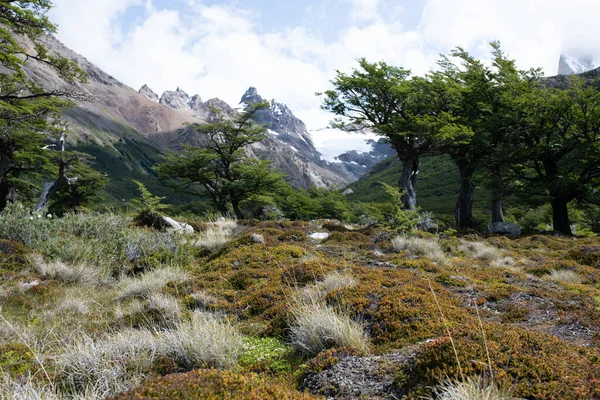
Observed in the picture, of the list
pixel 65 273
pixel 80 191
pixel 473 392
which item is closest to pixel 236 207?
pixel 80 191

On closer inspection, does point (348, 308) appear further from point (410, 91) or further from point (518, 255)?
point (410, 91)

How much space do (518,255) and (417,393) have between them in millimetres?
9836

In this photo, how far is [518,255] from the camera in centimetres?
1053

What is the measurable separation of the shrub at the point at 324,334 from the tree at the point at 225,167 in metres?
20.2

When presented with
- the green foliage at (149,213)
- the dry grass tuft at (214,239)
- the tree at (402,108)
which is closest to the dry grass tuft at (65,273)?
the dry grass tuft at (214,239)

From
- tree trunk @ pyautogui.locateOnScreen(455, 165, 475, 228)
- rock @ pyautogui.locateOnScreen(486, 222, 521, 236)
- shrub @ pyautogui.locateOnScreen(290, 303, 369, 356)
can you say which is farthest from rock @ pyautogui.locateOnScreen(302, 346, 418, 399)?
tree trunk @ pyautogui.locateOnScreen(455, 165, 475, 228)

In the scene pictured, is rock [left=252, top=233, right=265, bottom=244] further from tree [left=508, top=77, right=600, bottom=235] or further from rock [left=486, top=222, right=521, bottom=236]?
tree [left=508, top=77, right=600, bottom=235]

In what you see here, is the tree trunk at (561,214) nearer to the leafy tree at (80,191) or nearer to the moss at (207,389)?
the moss at (207,389)

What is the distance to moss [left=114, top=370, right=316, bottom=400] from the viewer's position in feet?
7.09

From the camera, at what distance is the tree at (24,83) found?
11.4m

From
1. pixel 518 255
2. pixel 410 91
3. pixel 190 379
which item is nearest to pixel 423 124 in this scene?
pixel 410 91

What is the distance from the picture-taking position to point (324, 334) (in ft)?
12.1

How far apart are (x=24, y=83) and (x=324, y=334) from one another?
50.9 ft

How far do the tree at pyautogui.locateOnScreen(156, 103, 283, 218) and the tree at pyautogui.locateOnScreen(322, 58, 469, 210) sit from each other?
736cm
